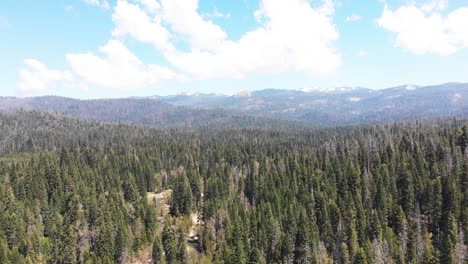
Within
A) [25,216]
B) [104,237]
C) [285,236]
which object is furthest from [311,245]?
[25,216]

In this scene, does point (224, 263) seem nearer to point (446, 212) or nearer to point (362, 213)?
point (362, 213)

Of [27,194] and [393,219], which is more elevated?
[27,194]

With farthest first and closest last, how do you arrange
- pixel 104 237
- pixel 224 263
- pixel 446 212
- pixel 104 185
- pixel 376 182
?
pixel 104 185 → pixel 376 182 → pixel 446 212 → pixel 104 237 → pixel 224 263

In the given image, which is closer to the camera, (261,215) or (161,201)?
(261,215)

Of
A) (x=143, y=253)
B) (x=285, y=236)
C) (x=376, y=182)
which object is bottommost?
(x=143, y=253)

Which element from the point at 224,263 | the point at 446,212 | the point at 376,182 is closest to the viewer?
the point at 224,263

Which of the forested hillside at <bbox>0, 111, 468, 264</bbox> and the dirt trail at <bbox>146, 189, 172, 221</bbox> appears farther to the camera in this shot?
the dirt trail at <bbox>146, 189, 172, 221</bbox>

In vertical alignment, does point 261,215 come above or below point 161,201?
above

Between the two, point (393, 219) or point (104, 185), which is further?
point (104, 185)

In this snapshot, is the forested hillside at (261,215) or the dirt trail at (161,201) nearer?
the forested hillside at (261,215)

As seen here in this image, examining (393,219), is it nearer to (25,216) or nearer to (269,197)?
(269,197)
